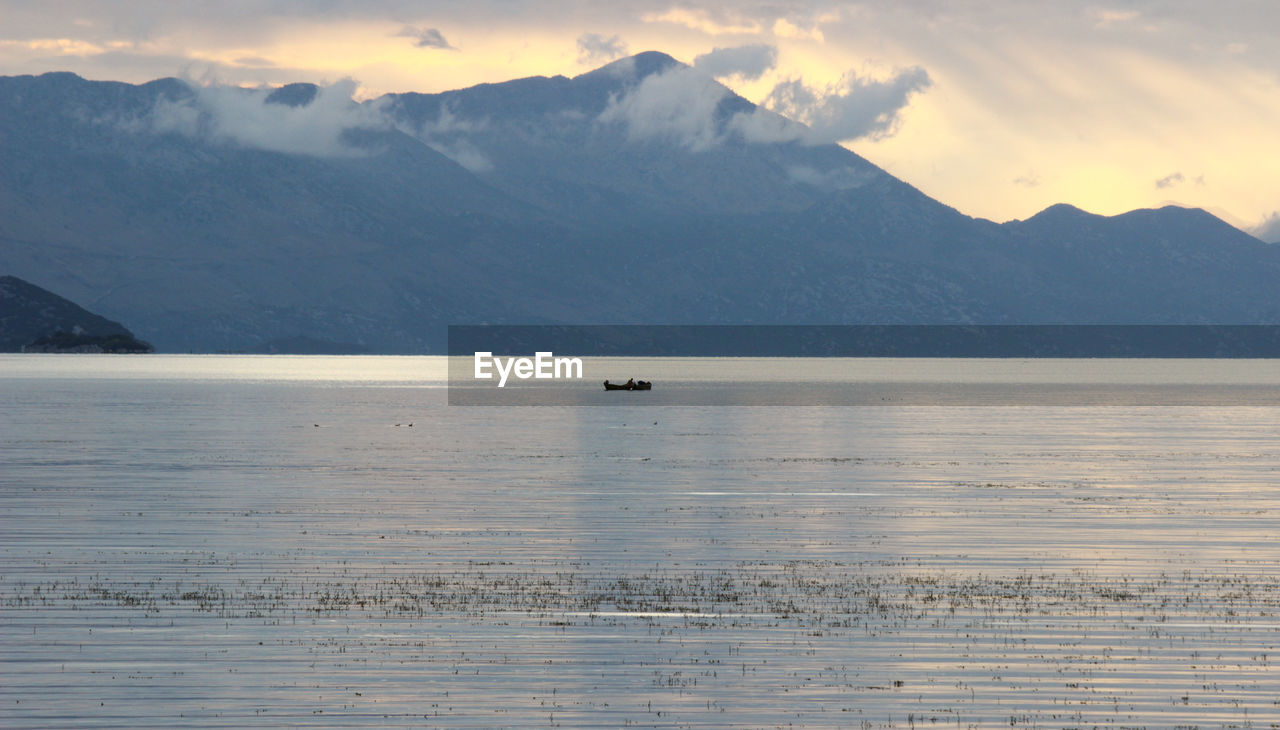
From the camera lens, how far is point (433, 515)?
6047 cm

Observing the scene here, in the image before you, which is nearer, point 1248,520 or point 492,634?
point 492,634

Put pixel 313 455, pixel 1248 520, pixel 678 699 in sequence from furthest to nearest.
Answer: pixel 313 455, pixel 1248 520, pixel 678 699

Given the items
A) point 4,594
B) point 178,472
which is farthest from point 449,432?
point 4,594

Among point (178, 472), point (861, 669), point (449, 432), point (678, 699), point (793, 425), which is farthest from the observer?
point (793, 425)

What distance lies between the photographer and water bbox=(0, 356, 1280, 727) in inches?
1117

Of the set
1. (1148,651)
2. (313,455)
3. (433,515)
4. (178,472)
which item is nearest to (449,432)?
(313,455)

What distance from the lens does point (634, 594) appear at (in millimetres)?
40156

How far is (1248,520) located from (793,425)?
86342 mm

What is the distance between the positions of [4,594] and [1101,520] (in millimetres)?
38472

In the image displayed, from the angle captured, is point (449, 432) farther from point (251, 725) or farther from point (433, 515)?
point (251, 725)

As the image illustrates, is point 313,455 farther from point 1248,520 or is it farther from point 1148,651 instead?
point 1148,651

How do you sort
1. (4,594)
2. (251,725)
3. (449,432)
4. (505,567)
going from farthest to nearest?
(449,432), (505,567), (4,594), (251,725)

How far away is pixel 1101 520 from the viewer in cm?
5972

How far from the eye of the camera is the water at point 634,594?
93.1 feet
